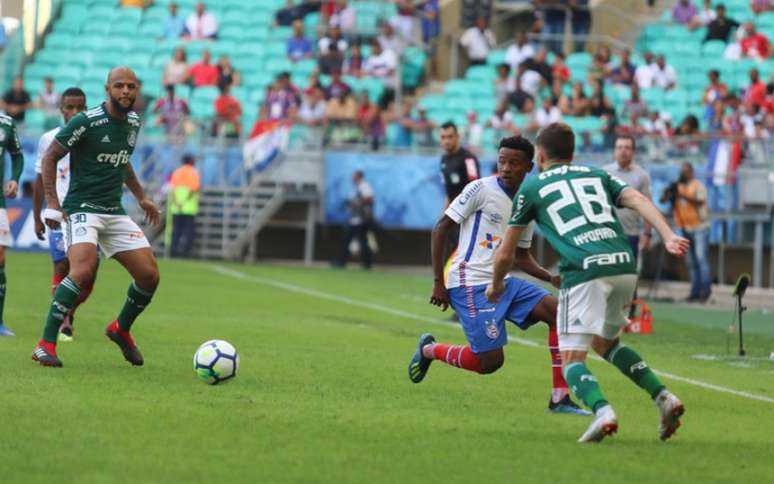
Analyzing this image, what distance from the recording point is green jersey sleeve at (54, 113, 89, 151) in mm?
10891

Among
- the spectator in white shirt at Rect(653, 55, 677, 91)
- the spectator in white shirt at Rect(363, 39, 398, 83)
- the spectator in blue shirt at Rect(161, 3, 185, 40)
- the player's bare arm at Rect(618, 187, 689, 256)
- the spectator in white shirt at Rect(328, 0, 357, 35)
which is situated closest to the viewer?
the player's bare arm at Rect(618, 187, 689, 256)

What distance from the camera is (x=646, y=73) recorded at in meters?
31.4

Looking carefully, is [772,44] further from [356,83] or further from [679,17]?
[356,83]

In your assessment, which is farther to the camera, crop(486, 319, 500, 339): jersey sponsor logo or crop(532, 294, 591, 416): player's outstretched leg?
crop(486, 319, 500, 339): jersey sponsor logo

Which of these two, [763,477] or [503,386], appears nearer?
[763,477]

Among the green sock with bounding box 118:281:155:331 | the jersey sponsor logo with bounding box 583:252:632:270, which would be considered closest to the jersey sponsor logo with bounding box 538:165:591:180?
the jersey sponsor logo with bounding box 583:252:632:270

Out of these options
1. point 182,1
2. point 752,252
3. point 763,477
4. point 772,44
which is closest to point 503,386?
point 763,477

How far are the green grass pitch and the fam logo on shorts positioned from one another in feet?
1.55

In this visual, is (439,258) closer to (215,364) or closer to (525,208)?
(525,208)

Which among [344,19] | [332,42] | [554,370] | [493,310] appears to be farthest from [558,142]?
[344,19]

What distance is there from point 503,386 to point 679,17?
2458 centimetres

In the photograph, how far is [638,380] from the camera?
8469 millimetres

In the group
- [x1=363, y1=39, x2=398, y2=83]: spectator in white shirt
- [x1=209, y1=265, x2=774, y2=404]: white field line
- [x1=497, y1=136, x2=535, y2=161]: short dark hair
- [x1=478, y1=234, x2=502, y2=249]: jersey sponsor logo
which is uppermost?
[x1=363, y1=39, x2=398, y2=83]: spectator in white shirt

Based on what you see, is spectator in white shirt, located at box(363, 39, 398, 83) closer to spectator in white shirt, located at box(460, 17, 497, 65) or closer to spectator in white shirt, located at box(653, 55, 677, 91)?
spectator in white shirt, located at box(460, 17, 497, 65)
